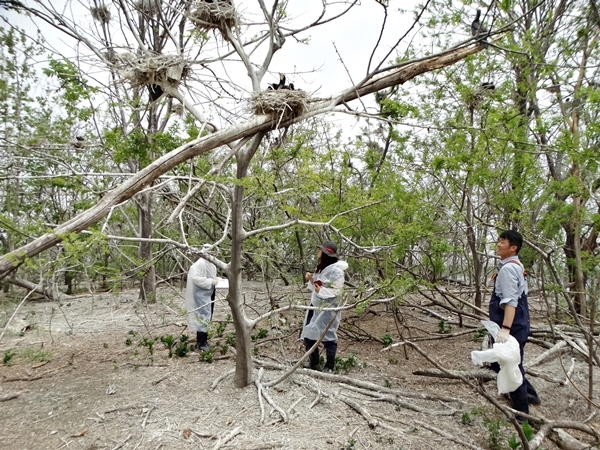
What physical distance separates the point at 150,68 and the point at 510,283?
3509 millimetres

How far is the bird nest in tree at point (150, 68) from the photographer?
11.0 feet

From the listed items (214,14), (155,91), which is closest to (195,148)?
(214,14)

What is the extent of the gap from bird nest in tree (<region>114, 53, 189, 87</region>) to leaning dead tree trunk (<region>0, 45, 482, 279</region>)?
0.81 m

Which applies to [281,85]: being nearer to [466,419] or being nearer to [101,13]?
[466,419]

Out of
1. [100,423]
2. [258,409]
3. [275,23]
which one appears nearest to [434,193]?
[275,23]

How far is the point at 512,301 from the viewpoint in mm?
3418

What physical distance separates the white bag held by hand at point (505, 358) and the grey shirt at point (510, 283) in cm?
30

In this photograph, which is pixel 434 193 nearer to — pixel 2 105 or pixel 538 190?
pixel 538 190

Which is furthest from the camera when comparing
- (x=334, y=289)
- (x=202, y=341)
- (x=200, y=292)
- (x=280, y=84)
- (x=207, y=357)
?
(x=200, y=292)

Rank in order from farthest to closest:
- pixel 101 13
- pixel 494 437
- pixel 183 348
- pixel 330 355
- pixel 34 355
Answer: pixel 101 13 → pixel 183 348 → pixel 34 355 → pixel 330 355 → pixel 494 437

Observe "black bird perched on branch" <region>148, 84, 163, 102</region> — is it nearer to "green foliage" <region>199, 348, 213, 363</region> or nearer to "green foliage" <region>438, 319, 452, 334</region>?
"green foliage" <region>199, 348, 213, 363</region>

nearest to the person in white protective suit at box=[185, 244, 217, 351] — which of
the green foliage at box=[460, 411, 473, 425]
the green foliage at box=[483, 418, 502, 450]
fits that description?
the green foliage at box=[460, 411, 473, 425]

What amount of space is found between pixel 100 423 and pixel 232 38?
11.6 ft

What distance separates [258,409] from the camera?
11.8 ft
